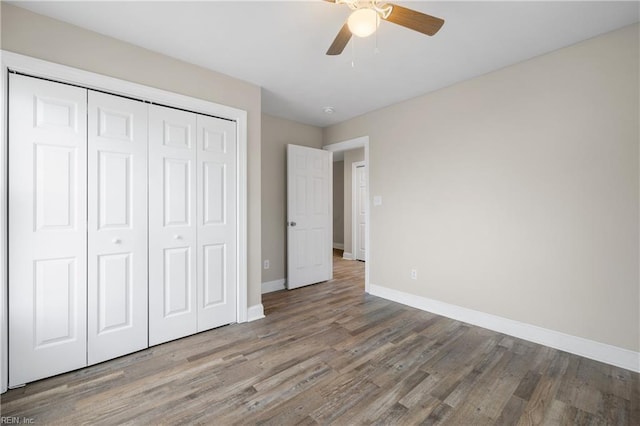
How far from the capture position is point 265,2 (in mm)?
1817

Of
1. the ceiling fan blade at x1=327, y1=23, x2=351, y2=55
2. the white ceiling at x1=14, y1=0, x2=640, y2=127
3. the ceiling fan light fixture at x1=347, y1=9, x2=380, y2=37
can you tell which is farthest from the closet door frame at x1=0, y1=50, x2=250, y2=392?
the ceiling fan light fixture at x1=347, y1=9, x2=380, y2=37

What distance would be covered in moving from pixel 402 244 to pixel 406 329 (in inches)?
43.8

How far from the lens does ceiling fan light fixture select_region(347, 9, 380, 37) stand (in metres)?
1.45

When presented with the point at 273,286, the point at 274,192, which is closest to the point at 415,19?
the point at 274,192

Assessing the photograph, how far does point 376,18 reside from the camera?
4.76ft

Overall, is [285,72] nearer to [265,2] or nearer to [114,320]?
[265,2]

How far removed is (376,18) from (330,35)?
824mm

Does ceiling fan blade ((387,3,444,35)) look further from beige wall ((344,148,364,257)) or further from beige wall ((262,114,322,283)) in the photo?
beige wall ((344,148,364,257))

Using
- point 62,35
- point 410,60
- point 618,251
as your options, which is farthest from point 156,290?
point 618,251

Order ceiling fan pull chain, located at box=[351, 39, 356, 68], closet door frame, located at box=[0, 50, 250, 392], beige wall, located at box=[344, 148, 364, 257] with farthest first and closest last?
beige wall, located at box=[344, 148, 364, 257], ceiling fan pull chain, located at box=[351, 39, 356, 68], closet door frame, located at box=[0, 50, 250, 392]

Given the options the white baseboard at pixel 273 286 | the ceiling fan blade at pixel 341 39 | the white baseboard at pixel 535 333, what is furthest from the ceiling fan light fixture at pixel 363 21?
the white baseboard at pixel 273 286

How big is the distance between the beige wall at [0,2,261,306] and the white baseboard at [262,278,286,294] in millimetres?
908

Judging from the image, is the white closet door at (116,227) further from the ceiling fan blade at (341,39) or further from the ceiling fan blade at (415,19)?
the ceiling fan blade at (415,19)

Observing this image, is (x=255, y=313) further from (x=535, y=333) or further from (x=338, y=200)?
(x=338, y=200)
